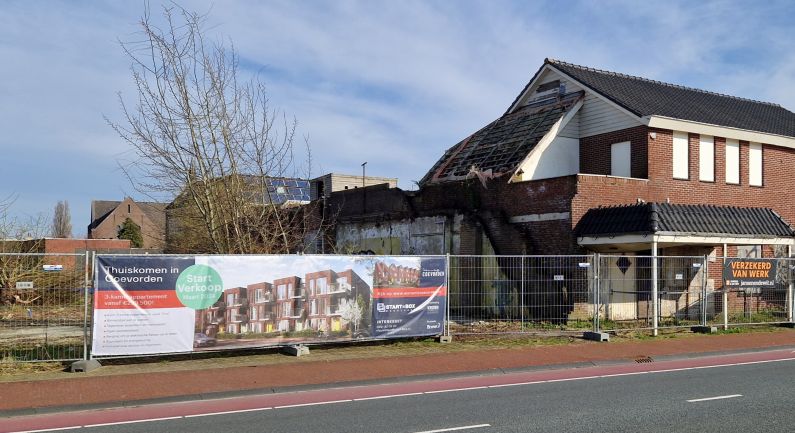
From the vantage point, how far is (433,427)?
27.8 feet

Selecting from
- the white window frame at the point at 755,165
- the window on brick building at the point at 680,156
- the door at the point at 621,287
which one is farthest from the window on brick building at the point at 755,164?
the door at the point at 621,287

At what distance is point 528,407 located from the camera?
9.72 m

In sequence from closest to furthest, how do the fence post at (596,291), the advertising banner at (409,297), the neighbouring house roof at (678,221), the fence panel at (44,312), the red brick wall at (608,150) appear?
the fence panel at (44,312)
the advertising banner at (409,297)
the fence post at (596,291)
the neighbouring house roof at (678,221)
the red brick wall at (608,150)

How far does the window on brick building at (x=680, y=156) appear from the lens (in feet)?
76.1

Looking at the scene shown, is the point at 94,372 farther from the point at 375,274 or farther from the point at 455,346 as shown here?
the point at 455,346

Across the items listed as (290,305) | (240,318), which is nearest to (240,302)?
(240,318)

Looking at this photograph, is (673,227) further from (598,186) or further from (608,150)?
(608,150)

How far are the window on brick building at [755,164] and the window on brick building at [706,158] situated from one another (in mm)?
1907

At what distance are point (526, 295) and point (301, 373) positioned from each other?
8673mm

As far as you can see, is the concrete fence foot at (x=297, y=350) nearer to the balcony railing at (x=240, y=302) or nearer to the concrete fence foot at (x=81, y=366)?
the balcony railing at (x=240, y=302)

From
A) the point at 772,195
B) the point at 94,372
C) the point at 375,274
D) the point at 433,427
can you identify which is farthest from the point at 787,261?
the point at 94,372

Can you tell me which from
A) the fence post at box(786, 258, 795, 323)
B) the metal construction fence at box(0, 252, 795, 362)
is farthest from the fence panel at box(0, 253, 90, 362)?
the fence post at box(786, 258, 795, 323)

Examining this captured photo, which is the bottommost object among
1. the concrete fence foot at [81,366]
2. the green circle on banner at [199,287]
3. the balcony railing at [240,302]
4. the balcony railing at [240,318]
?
the concrete fence foot at [81,366]

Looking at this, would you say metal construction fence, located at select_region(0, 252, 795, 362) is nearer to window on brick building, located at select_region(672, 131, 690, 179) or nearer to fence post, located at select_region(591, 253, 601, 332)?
A: fence post, located at select_region(591, 253, 601, 332)
